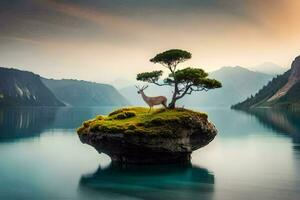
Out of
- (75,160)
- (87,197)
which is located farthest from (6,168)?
(87,197)

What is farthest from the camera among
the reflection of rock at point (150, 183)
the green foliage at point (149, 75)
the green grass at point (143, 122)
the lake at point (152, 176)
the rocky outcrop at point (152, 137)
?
the green foliage at point (149, 75)

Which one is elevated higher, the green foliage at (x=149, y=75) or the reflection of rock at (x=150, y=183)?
the green foliage at (x=149, y=75)

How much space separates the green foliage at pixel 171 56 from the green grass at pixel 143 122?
7.94 m

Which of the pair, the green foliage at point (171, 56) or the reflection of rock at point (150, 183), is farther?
the green foliage at point (171, 56)

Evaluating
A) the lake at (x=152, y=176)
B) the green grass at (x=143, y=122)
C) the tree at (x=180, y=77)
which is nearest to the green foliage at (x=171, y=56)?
the tree at (x=180, y=77)

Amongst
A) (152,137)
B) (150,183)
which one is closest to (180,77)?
(152,137)

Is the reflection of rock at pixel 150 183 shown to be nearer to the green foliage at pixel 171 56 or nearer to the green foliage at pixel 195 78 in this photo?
the green foliage at pixel 195 78

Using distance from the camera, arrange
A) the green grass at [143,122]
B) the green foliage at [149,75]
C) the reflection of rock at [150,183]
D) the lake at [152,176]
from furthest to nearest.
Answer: the green foliage at [149,75]
the green grass at [143,122]
the lake at [152,176]
the reflection of rock at [150,183]

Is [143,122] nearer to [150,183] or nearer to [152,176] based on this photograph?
[152,176]

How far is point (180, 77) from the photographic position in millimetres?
55812

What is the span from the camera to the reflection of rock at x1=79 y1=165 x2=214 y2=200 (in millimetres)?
37062

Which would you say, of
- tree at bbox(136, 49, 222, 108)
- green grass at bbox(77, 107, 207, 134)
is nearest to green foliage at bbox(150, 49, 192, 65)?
tree at bbox(136, 49, 222, 108)

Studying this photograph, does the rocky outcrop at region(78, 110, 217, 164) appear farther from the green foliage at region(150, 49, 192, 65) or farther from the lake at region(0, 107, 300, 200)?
the green foliage at region(150, 49, 192, 65)

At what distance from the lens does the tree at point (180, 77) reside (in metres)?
55.6
